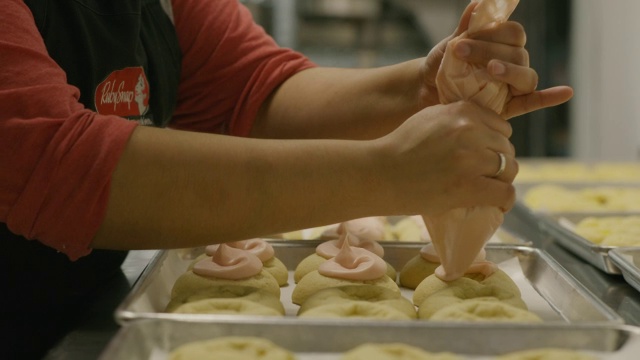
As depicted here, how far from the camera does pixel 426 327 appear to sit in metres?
1.00

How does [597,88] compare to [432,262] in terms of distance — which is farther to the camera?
[597,88]

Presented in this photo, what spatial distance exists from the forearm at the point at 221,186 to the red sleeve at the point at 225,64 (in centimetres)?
80

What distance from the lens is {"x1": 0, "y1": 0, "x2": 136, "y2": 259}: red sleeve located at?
1002 millimetres

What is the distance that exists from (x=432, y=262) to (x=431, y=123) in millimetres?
470

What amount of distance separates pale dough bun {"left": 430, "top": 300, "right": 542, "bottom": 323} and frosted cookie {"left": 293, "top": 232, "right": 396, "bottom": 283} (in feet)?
1.12

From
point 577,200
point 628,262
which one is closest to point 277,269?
point 628,262

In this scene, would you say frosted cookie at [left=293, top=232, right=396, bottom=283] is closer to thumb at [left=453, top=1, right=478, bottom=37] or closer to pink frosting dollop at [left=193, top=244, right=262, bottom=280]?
pink frosting dollop at [left=193, top=244, right=262, bottom=280]

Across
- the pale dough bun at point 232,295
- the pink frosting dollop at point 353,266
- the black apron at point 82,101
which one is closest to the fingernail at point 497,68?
the pink frosting dollop at point 353,266

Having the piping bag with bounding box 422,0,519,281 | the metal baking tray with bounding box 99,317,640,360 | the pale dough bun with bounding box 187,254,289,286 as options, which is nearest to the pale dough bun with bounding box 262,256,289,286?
the pale dough bun with bounding box 187,254,289,286

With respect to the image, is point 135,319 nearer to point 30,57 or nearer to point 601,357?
point 30,57

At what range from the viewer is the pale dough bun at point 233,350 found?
3.13ft

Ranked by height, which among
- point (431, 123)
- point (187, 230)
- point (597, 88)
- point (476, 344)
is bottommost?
point (597, 88)

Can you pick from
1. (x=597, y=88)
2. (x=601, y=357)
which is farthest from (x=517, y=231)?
(x=597, y=88)

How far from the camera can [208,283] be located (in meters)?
1.29
